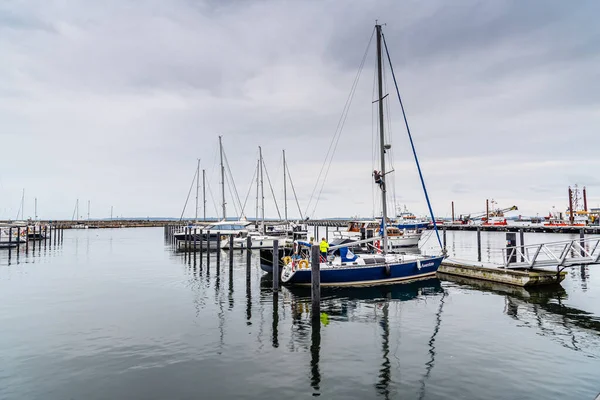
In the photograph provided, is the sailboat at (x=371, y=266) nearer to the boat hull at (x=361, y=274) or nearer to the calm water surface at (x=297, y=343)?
the boat hull at (x=361, y=274)

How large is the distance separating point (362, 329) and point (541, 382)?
20.7ft

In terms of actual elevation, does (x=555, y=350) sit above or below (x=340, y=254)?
below

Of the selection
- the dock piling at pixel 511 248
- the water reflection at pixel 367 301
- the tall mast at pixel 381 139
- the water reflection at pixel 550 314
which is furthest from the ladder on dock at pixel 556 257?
the tall mast at pixel 381 139

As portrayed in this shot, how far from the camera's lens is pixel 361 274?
75.0ft

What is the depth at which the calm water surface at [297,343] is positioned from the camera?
950 cm

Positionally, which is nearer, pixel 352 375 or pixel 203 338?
pixel 352 375

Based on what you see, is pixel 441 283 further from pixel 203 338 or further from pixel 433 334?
pixel 203 338

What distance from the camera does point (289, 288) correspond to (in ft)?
76.7

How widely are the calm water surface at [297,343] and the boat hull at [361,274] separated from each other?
2.73ft

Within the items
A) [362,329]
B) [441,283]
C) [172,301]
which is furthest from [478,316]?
[172,301]

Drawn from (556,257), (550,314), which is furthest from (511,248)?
(550,314)

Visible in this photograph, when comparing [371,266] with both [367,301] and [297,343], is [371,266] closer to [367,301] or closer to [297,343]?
[367,301]

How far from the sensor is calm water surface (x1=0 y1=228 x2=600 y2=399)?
31.2 ft

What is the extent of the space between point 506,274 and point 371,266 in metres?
8.34
